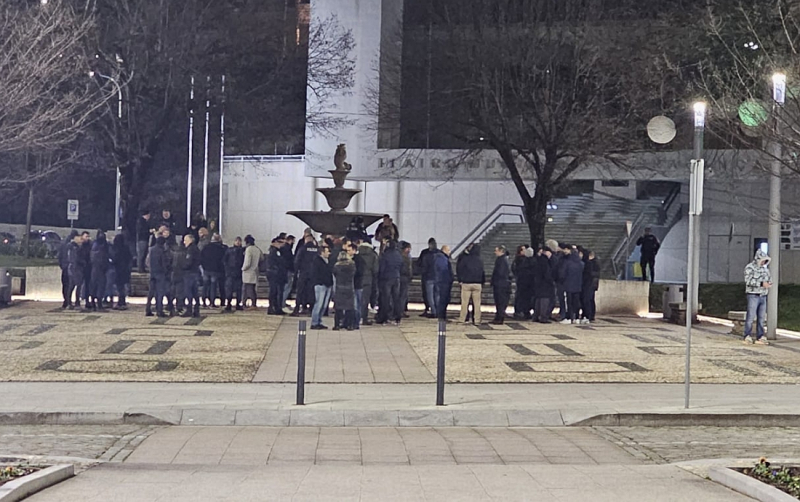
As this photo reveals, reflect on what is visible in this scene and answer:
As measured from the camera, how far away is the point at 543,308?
82.2 ft

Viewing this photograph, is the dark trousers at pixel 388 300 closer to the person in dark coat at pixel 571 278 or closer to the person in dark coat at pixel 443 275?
the person in dark coat at pixel 443 275

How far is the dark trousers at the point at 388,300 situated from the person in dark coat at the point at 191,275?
154 inches

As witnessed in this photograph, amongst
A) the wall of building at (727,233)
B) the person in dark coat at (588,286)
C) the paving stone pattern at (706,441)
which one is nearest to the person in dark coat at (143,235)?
the person in dark coat at (588,286)

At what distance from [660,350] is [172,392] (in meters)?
9.48

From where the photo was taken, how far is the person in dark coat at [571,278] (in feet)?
81.6

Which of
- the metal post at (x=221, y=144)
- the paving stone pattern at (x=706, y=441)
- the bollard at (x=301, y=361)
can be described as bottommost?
the paving stone pattern at (x=706, y=441)

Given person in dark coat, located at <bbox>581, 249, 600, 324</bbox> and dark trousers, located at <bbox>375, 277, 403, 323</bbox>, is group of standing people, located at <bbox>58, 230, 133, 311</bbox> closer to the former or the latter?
dark trousers, located at <bbox>375, 277, 403, 323</bbox>

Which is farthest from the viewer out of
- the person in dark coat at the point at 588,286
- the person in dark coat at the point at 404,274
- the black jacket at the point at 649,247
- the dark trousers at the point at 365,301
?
the black jacket at the point at 649,247

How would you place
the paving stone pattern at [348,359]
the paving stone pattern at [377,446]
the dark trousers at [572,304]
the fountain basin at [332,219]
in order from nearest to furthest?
the paving stone pattern at [377,446]
the paving stone pattern at [348,359]
the dark trousers at [572,304]
the fountain basin at [332,219]

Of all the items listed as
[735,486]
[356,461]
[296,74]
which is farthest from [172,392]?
[296,74]

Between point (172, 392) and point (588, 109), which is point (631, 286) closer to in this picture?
point (588, 109)

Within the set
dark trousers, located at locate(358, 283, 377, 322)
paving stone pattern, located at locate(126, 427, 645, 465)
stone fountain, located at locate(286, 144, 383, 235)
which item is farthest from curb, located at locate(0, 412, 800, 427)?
stone fountain, located at locate(286, 144, 383, 235)

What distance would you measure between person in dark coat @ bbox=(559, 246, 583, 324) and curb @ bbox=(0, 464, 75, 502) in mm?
17134

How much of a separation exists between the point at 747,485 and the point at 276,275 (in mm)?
17562
